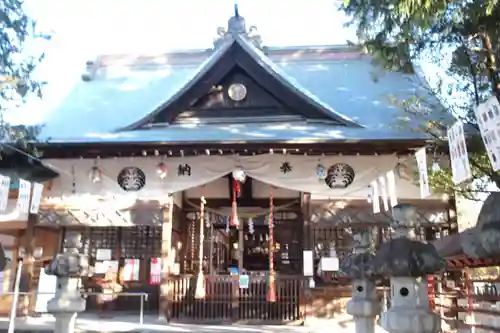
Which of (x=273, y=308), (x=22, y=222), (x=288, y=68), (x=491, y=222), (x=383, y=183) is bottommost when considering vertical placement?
(x=273, y=308)

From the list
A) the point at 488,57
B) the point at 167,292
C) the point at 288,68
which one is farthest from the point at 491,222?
the point at 288,68

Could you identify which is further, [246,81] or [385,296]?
[246,81]

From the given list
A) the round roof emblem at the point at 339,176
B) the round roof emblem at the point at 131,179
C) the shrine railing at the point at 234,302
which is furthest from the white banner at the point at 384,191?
the round roof emblem at the point at 131,179

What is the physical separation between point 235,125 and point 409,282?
21.6 feet

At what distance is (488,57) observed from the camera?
647 cm

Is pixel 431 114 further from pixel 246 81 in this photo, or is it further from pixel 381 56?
pixel 246 81

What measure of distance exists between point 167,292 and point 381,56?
6669 mm

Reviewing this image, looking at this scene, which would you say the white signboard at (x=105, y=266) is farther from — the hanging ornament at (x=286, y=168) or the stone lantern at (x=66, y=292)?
the hanging ornament at (x=286, y=168)

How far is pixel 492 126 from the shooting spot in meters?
5.88

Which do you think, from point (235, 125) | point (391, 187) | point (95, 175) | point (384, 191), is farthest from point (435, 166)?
point (95, 175)

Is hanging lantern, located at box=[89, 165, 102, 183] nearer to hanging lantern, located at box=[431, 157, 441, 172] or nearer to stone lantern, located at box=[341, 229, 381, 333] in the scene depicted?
stone lantern, located at box=[341, 229, 381, 333]

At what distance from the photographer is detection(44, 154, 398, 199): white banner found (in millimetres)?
9969

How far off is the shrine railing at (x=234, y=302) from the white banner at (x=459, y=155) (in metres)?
4.63

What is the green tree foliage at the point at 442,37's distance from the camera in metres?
5.97
